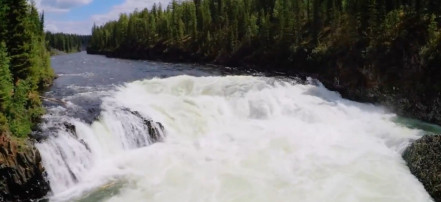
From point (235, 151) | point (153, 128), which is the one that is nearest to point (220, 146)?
point (235, 151)

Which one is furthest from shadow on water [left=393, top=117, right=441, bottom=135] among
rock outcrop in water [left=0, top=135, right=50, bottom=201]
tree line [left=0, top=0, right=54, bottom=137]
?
tree line [left=0, top=0, right=54, bottom=137]

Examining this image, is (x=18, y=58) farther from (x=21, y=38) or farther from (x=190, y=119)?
(x=190, y=119)

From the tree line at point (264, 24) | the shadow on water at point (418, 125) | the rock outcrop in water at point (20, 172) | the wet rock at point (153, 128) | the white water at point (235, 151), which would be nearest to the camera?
the rock outcrop in water at point (20, 172)

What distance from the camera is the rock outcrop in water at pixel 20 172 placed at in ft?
62.0

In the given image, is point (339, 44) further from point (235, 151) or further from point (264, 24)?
point (235, 151)

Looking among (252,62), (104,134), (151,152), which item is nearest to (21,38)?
(104,134)

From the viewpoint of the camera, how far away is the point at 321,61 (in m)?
52.2

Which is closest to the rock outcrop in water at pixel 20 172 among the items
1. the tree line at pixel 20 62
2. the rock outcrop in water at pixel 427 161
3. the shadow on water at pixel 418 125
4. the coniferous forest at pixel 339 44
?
the tree line at pixel 20 62

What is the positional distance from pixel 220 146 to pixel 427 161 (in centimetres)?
1276

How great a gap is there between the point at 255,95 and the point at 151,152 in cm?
1426

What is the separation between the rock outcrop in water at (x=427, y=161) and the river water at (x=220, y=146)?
1.61 feet

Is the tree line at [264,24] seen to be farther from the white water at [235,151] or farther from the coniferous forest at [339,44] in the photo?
the white water at [235,151]

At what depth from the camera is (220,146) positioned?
90.7 ft

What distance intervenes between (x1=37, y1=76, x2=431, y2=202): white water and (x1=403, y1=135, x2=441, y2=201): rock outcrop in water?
1.80 feet
